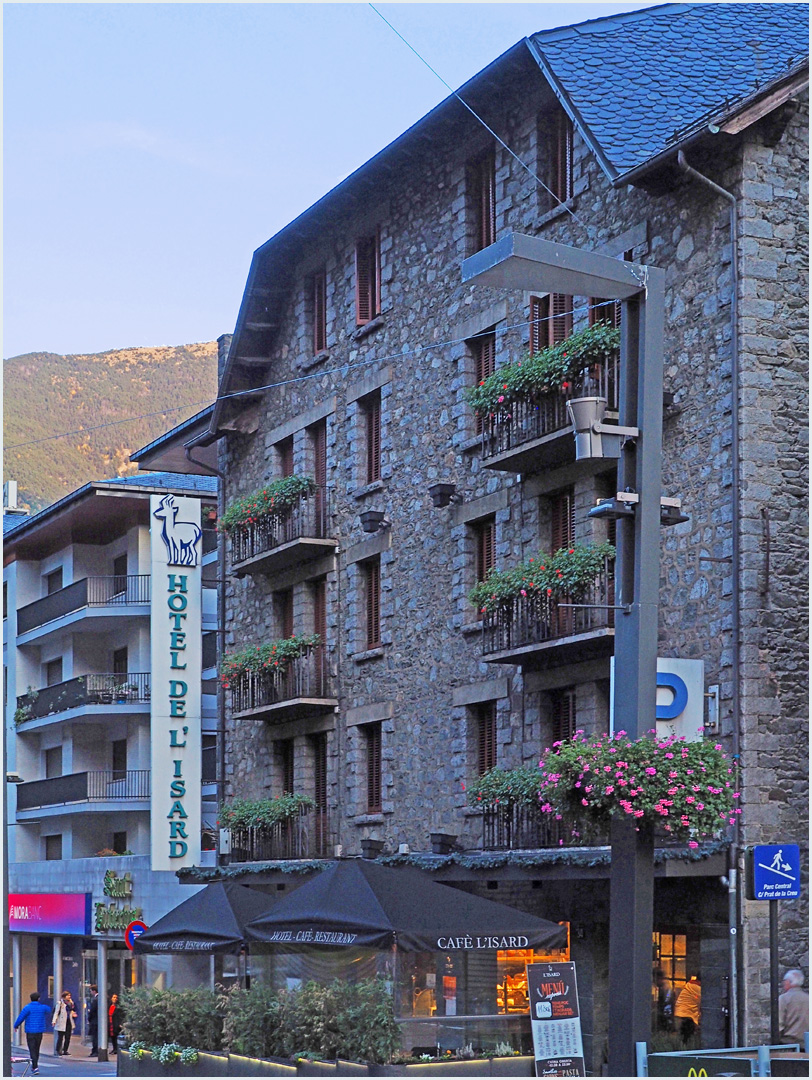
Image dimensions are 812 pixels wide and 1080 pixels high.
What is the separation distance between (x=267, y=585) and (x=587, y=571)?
458 inches

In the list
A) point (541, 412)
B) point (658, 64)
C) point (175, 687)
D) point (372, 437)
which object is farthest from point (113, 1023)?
point (658, 64)

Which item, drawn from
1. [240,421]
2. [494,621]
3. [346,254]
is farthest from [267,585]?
[494,621]

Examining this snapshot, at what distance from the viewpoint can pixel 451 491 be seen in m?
24.4

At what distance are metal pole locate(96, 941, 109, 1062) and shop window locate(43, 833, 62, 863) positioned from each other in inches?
208

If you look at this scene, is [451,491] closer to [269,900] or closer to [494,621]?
[494,621]

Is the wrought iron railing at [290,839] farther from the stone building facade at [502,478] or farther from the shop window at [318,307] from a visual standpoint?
the shop window at [318,307]

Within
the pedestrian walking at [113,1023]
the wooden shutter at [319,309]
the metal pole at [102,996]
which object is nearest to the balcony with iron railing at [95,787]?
the metal pole at [102,996]

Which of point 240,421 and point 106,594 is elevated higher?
point 240,421

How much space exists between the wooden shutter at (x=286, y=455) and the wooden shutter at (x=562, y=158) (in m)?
8.92

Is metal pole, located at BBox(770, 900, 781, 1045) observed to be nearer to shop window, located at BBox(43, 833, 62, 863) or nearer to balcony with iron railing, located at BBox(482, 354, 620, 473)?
balcony with iron railing, located at BBox(482, 354, 620, 473)

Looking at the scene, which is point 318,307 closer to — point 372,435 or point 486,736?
point 372,435

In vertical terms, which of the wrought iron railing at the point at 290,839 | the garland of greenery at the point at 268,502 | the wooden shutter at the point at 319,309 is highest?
the wooden shutter at the point at 319,309

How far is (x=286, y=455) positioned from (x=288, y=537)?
2.74 meters

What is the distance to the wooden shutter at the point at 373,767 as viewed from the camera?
26.6 meters
